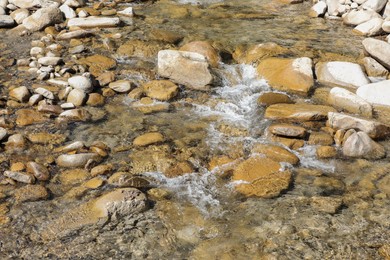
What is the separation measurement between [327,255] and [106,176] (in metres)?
2.76

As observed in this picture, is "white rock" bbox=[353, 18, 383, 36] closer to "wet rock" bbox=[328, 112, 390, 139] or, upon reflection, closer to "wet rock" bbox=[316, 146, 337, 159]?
"wet rock" bbox=[328, 112, 390, 139]

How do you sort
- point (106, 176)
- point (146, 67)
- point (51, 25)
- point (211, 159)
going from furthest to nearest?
1. point (51, 25)
2. point (146, 67)
3. point (211, 159)
4. point (106, 176)

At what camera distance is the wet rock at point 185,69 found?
7723 mm

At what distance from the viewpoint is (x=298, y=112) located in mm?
6738

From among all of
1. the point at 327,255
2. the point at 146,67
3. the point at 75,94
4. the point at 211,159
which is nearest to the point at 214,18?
the point at 146,67

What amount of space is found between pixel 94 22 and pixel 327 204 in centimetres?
734

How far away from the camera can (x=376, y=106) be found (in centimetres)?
716

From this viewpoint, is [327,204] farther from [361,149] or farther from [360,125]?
[360,125]

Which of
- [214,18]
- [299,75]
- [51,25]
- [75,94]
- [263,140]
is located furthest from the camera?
[214,18]

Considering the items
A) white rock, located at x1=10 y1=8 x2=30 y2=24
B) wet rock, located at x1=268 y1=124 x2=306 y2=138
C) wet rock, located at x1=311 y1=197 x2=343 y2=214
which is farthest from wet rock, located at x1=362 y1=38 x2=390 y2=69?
white rock, located at x1=10 y1=8 x2=30 y2=24

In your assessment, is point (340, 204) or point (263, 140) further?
point (263, 140)

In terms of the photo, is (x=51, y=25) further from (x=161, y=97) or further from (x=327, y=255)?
(x=327, y=255)

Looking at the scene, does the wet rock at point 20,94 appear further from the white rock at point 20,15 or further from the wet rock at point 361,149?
the wet rock at point 361,149

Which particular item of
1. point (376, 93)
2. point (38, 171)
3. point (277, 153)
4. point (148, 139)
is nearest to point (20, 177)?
point (38, 171)
